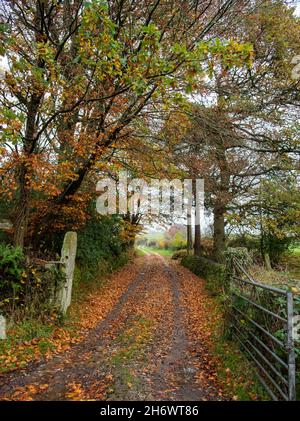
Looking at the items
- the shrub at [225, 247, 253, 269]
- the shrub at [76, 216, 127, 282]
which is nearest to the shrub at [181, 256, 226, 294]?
the shrub at [225, 247, 253, 269]

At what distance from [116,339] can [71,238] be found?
2.89 metres

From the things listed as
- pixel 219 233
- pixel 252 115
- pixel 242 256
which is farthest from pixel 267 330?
pixel 219 233

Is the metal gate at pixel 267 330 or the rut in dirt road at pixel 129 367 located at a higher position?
the metal gate at pixel 267 330

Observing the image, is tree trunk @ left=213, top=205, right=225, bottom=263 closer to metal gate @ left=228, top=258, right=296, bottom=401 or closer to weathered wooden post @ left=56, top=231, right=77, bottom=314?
metal gate @ left=228, top=258, right=296, bottom=401

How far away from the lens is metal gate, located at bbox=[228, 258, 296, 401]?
132 inches

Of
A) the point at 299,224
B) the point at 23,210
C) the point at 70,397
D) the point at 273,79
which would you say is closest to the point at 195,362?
the point at 70,397

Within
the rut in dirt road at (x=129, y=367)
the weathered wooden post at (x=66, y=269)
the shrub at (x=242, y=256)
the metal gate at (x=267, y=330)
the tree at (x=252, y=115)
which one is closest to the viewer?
the metal gate at (x=267, y=330)

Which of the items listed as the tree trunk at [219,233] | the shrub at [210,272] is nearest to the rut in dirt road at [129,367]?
the shrub at [210,272]

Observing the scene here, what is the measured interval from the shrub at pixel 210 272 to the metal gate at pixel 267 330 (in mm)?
2432

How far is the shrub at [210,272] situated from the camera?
1099cm

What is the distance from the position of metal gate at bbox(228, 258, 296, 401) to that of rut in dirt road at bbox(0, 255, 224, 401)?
79 centimetres

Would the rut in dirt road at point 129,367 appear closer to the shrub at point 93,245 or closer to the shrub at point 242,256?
the shrub at point 242,256

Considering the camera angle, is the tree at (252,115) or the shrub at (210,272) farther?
the shrub at (210,272)

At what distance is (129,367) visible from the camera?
4926mm
